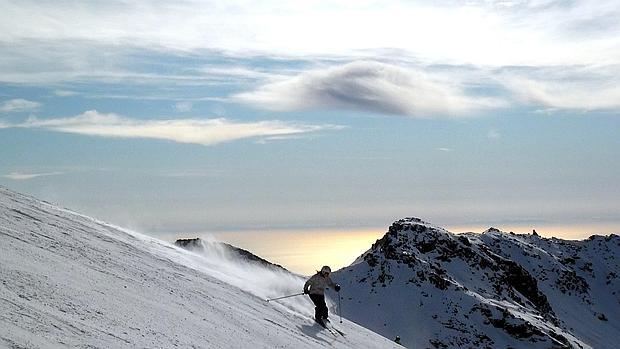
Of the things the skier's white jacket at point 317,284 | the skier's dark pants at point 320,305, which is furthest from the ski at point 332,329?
the skier's white jacket at point 317,284

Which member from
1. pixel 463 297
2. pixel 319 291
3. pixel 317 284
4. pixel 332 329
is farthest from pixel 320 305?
pixel 463 297

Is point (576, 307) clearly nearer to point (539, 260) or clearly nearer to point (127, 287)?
point (539, 260)

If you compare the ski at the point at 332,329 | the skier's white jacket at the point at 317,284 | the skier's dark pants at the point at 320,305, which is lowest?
the ski at the point at 332,329

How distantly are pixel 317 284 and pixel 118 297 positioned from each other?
8.26 m

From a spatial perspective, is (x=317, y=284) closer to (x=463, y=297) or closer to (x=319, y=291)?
(x=319, y=291)

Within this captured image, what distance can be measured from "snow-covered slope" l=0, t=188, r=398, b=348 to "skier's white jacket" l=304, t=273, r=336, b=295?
935mm

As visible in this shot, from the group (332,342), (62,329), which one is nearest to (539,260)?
(332,342)

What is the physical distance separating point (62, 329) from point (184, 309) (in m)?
4.83

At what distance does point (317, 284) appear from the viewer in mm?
20734

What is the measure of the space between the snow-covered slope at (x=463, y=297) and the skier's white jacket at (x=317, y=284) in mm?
40582

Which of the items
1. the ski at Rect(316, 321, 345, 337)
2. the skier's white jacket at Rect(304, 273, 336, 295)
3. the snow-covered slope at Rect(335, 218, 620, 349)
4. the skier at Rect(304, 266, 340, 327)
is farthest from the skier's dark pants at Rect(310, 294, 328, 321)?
the snow-covered slope at Rect(335, 218, 620, 349)

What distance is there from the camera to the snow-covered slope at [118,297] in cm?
1091

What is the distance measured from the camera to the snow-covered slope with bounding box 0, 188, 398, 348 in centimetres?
1091

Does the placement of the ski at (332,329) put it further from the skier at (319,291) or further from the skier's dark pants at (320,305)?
the skier's dark pants at (320,305)
